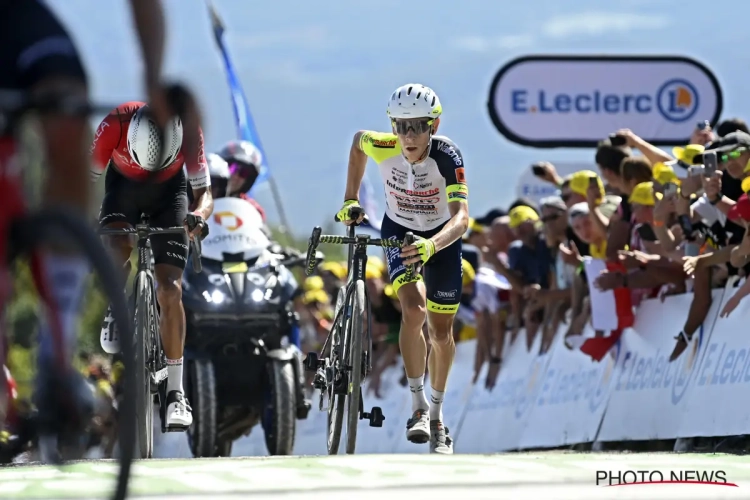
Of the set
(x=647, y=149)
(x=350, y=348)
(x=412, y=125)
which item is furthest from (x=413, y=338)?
(x=647, y=149)

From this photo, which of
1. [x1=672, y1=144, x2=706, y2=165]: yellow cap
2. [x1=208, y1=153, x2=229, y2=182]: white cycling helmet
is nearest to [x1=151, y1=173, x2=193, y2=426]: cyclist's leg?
[x1=208, y1=153, x2=229, y2=182]: white cycling helmet

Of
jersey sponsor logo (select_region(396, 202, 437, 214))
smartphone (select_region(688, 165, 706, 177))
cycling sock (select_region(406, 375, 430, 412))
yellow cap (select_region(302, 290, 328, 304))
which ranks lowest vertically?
yellow cap (select_region(302, 290, 328, 304))

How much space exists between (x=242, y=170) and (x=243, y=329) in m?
1.60

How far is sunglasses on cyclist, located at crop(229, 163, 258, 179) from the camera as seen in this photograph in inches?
501

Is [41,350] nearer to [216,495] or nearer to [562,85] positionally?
[216,495]

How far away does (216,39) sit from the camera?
23.9 metres

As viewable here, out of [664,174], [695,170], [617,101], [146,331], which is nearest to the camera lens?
[146,331]

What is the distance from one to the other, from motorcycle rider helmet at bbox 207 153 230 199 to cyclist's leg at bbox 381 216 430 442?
7.10 feet

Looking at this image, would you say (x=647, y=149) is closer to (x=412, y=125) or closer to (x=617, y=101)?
(x=412, y=125)

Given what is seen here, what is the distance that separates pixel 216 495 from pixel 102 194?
13.7ft

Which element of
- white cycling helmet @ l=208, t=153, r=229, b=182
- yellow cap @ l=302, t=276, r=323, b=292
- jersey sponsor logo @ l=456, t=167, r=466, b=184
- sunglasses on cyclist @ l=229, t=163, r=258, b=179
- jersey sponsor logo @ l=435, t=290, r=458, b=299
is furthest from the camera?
yellow cap @ l=302, t=276, r=323, b=292

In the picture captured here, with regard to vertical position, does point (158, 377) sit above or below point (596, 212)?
below

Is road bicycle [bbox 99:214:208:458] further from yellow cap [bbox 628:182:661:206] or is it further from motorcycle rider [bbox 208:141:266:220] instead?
yellow cap [bbox 628:182:661:206]

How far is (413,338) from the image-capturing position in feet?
33.8
